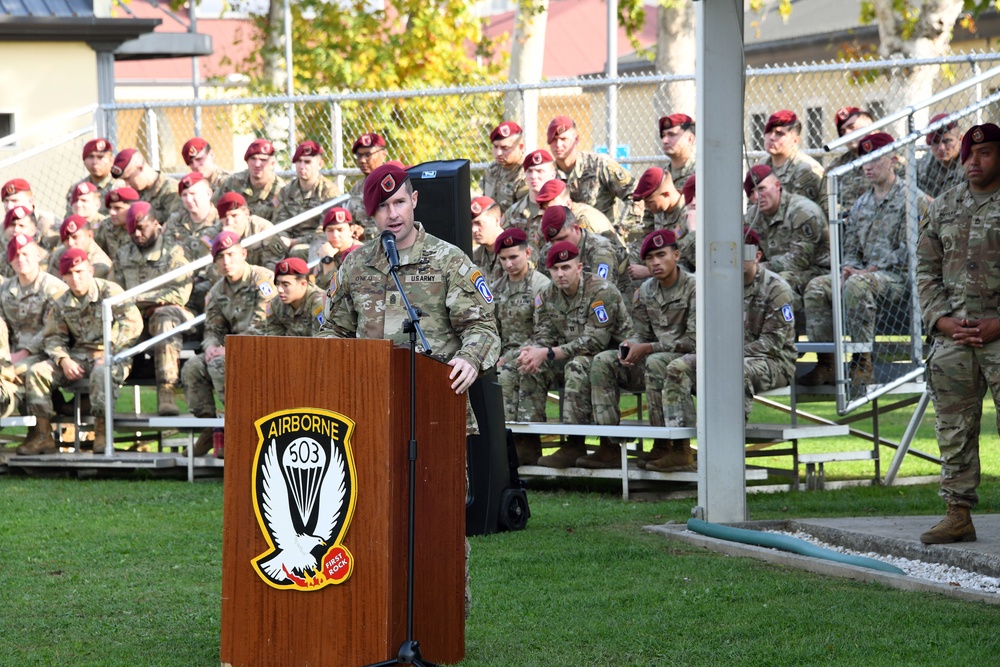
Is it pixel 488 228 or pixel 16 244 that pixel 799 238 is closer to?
pixel 488 228

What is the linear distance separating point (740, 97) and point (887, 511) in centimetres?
276

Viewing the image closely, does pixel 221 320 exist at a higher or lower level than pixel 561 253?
lower

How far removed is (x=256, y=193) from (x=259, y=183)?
109 mm

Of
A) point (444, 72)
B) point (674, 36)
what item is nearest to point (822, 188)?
point (674, 36)

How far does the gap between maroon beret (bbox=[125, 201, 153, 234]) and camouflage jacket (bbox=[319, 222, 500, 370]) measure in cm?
734

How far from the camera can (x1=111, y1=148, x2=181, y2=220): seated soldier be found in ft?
47.2

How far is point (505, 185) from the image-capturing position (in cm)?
1280

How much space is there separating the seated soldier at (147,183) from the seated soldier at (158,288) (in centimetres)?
30

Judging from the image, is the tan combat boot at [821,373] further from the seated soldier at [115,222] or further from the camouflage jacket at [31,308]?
the seated soldier at [115,222]

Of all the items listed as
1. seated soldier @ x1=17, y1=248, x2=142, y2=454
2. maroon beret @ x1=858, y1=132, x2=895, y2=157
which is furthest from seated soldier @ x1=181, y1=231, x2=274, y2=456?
maroon beret @ x1=858, y1=132, x2=895, y2=157

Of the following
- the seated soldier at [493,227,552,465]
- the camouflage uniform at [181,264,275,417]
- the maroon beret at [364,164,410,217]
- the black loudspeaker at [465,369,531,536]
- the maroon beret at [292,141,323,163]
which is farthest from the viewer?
the maroon beret at [292,141,323,163]

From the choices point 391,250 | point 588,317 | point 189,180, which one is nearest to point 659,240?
point 588,317

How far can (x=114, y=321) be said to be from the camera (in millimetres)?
12094

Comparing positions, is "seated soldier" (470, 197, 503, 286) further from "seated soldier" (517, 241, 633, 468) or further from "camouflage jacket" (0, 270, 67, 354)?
"camouflage jacket" (0, 270, 67, 354)
